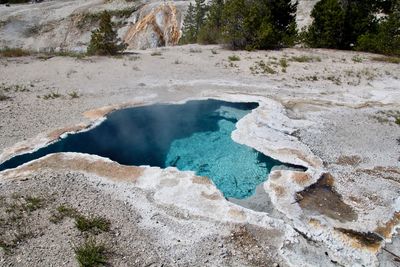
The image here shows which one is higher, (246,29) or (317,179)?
(246,29)

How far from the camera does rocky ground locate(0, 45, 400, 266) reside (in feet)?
26.1

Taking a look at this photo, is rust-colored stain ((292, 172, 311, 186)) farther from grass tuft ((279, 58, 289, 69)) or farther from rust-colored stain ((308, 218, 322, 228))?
grass tuft ((279, 58, 289, 69))

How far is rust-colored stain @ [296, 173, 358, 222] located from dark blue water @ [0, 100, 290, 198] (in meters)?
1.47

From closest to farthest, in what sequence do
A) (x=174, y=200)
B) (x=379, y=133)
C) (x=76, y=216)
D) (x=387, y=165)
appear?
(x=76, y=216) → (x=174, y=200) → (x=387, y=165) → (x=379, y=133)

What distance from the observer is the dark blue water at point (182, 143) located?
1155 cm

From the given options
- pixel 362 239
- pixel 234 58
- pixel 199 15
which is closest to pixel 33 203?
pixel 362 239

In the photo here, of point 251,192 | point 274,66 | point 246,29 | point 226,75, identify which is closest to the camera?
point 251,192

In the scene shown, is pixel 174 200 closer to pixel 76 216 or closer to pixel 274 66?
→ pixel 76 216

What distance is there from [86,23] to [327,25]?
2898 centimetres

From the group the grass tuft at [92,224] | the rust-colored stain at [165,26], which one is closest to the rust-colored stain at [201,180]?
the grass tuft at [92,224]

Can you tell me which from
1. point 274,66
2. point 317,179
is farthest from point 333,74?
point 317,179

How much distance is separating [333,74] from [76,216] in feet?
51.1

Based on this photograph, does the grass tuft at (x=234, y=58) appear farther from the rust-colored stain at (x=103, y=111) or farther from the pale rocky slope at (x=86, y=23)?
the pale rocky slope at (x=86, y=23)

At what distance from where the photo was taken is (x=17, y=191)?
9625mm
